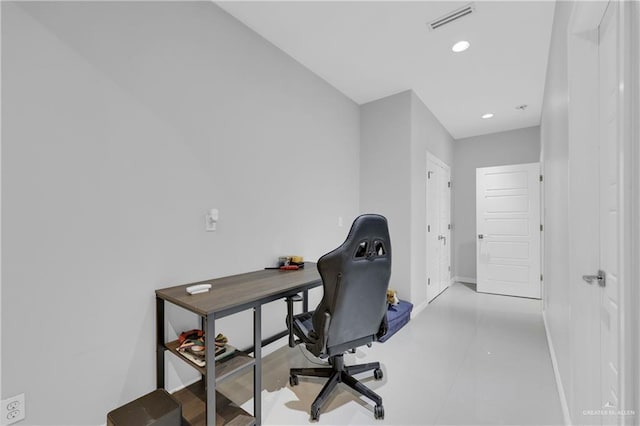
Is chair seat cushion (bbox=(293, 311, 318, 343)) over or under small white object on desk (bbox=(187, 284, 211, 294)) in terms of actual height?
under

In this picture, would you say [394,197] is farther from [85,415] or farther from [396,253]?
[85,415]

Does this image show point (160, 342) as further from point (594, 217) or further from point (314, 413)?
point (594, 217)

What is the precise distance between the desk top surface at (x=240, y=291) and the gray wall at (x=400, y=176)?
1.65m

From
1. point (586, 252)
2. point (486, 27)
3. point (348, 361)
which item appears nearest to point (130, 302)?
point (348, 361)

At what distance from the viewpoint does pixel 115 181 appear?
1.51 meters

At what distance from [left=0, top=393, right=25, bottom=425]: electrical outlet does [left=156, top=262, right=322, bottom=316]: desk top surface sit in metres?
0.66

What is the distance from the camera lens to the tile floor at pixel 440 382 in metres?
1.66

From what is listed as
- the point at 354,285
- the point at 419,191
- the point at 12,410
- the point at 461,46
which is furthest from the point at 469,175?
Answer: the point at 12,410

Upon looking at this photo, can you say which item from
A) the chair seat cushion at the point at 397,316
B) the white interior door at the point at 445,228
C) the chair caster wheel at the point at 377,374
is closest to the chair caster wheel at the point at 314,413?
the chair caster wheel at the point at 377,374

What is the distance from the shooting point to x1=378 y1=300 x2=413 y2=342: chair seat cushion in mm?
2832

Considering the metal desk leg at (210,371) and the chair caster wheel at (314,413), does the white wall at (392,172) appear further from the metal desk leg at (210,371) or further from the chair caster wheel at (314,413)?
the metal desk leg at (210,371)

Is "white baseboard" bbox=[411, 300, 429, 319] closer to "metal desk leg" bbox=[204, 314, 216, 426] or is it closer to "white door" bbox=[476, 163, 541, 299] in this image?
"white door" bbox=[476, 163, 541, 299]

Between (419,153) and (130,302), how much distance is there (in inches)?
136

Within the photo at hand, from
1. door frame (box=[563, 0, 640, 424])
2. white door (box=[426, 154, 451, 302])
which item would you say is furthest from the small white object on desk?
white door (box=[426, 154, 451, 302])
